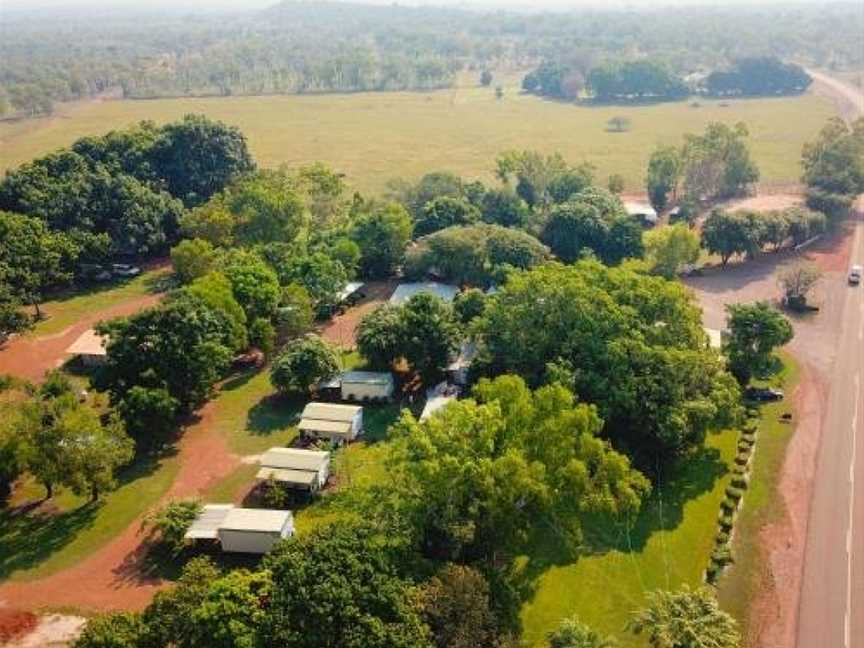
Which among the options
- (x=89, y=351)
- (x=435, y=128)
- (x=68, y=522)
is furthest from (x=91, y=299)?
(x=435, y=128)

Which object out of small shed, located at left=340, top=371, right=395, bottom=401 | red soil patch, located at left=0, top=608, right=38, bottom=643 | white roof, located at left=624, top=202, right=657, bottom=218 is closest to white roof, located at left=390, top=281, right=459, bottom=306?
small shed, located at left=340, top=371, right=395, bottom=401

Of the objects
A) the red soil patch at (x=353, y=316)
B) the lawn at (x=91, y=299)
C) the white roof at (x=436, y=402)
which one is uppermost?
the white roof at (x=436, y=402)

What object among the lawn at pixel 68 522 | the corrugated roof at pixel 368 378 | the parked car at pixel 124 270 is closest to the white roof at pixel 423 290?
the corrugated roof at pixel 368 378

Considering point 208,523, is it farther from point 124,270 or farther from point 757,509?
point 124,270

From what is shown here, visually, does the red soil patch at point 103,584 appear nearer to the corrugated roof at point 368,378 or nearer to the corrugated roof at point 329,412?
the corrugated roof at point 329,412

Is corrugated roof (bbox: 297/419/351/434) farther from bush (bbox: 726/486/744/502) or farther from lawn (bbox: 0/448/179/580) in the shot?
bush (bbox: 726/486/744/502)

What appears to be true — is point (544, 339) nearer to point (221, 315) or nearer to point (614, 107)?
point (221, 315)
